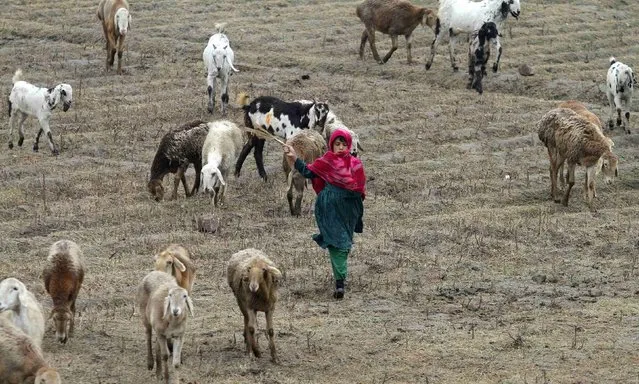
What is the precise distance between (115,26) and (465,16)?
21.4 ft

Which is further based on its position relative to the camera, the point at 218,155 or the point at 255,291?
the point at 218,155

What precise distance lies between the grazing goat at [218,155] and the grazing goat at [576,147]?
435 centimetres

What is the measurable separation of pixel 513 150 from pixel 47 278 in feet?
33.1

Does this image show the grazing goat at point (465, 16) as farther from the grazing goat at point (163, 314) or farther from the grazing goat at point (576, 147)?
the grazing goat at point (163, 314)

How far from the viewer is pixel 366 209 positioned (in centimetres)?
→ 1706

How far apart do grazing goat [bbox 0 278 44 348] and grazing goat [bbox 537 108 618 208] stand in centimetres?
872

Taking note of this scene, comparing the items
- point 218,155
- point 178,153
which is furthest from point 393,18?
point 218,155

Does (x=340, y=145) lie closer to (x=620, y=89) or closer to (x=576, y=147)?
(x=576, y=147)

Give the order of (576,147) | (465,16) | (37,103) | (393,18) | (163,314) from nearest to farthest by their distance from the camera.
Answer: (163,314), (576,147), (37,103), (465,16), (393,18)

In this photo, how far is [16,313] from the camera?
35.6ft

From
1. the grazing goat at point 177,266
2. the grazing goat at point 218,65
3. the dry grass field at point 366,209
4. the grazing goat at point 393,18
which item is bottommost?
the dry grass field at point 366,209

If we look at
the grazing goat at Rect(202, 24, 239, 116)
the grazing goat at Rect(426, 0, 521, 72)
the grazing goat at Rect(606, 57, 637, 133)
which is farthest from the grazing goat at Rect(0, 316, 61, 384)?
the grazing goat at Rect(426, 0, 521, 72)

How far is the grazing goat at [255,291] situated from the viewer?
445 inches

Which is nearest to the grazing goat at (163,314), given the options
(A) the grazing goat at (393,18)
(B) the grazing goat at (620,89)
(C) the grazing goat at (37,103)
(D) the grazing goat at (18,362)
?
(D) the grazing goat at (18,362)
